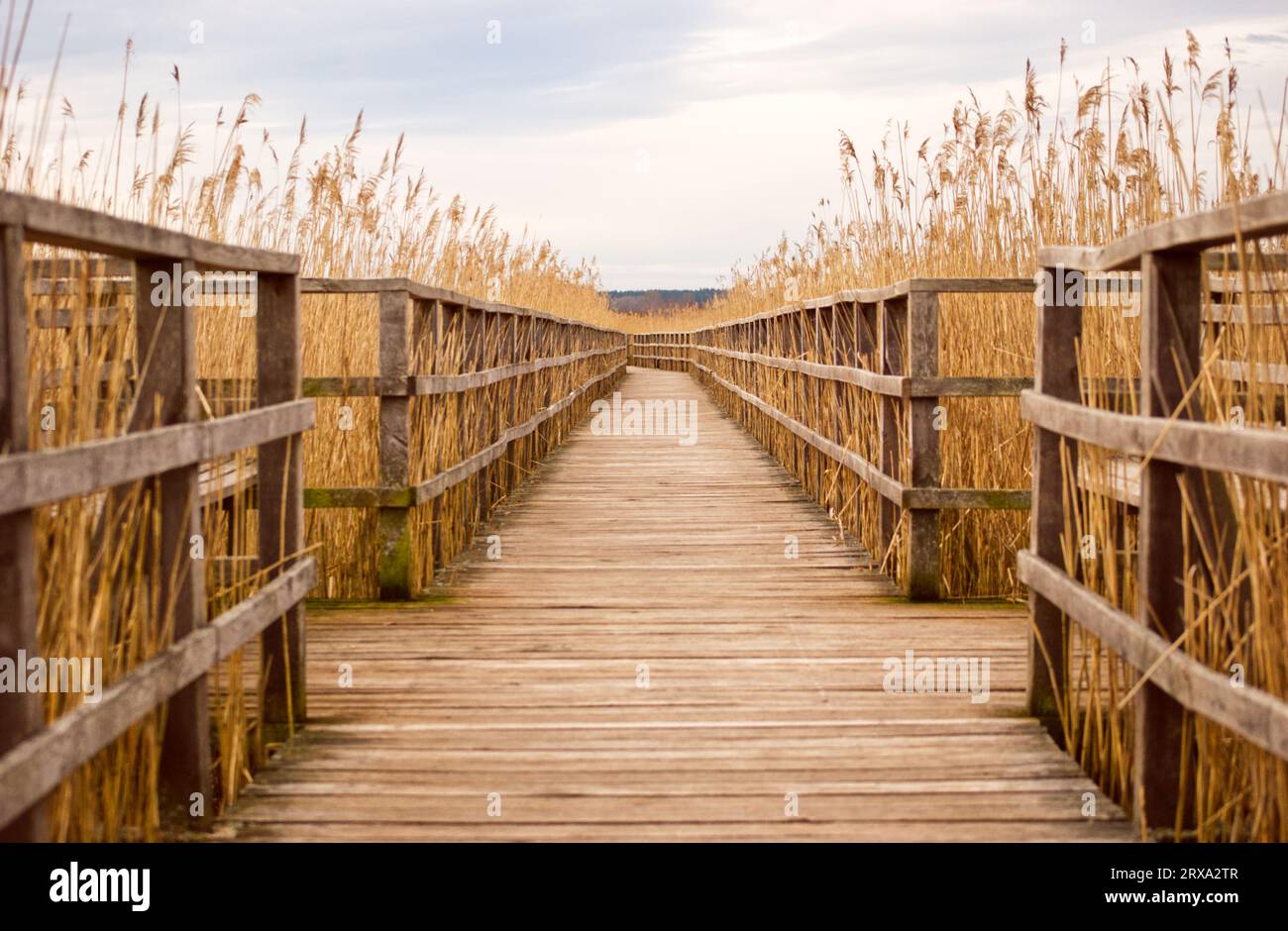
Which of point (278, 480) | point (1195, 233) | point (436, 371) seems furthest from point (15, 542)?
point (436, 371)

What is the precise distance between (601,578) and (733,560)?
77 cm

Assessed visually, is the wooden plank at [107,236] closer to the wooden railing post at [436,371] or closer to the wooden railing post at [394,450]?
the wooden railing post at [394,450]

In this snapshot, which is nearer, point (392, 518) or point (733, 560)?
point (392, 518)

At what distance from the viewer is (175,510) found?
2973mm

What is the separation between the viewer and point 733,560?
6.61 m

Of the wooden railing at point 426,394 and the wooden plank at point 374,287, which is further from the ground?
the wooden plank at point 374,287

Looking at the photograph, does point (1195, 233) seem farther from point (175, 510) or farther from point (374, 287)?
point (374, 287)

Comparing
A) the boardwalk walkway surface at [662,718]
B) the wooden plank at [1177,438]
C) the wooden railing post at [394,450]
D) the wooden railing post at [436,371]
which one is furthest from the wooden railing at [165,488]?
the wooden railing post at [436,371]

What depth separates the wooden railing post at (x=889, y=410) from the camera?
6.16 metres

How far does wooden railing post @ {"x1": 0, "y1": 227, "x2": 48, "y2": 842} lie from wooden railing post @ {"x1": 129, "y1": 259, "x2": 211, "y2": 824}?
27.3 inches

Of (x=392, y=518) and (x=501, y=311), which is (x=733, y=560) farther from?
(x=501, y=311)

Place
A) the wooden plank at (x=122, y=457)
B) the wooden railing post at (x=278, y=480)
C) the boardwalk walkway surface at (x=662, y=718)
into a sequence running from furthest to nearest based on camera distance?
the wooden railing post at (x=278, y=480) < the boardwalk walkway surface at (x=662, y=718) < the wooden plank at (x=122, y=457)

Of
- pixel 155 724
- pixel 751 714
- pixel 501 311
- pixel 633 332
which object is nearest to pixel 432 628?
pixel 751 714

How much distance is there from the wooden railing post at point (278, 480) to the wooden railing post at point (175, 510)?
651mm
